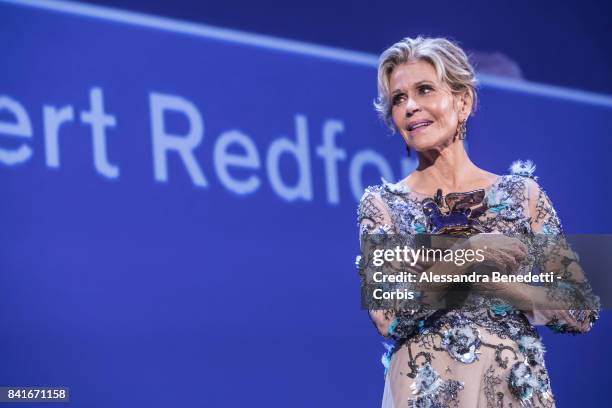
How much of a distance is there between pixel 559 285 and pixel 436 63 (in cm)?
48

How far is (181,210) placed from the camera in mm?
2992

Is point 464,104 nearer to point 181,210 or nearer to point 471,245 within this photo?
point 471,245

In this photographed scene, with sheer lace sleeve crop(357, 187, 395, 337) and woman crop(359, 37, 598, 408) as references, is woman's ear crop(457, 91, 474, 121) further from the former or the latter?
sheer lace sleeve crop(357, 187, 395, 337)

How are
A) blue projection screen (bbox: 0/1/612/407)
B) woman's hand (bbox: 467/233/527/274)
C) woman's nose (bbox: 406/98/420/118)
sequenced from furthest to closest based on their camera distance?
blue projection screen (bbox: 0/1/612/407) < woman's nose (bbox: 406/98/420/118) < woman's hand (bbox: 467/233/527/274)

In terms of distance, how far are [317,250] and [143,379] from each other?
0.76 metres

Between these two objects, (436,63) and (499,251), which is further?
(436,63)

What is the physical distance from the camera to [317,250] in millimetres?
3213

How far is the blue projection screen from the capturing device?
2.80 m

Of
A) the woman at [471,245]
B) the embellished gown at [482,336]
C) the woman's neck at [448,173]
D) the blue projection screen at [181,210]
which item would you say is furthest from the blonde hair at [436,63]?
the blue projection screen at [181,210]

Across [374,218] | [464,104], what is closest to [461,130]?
[464,104]

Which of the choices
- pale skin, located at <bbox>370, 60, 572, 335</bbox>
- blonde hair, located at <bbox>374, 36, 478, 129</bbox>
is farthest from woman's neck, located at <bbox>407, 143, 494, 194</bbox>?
blonde hair, located at <bbox>374, 36, 478, 129</bbox>

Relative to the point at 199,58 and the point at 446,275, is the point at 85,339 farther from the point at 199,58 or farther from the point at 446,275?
the point at 446,275

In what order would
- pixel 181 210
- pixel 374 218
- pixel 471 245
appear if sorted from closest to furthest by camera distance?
1. pixel 471 245
2. pixel 374 218
3. pixel 181 210

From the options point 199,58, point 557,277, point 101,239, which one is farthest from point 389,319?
point 199,58
